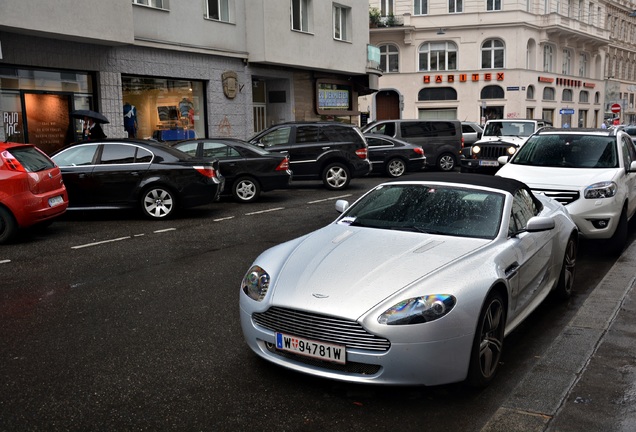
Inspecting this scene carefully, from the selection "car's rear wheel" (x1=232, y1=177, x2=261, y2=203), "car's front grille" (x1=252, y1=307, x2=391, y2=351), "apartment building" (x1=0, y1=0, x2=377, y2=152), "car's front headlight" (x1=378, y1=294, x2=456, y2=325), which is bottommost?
"car's rear wheel" (x1=232, y1=177, x2=261, y2=203)

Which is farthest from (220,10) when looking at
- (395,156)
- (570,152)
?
(570,152)

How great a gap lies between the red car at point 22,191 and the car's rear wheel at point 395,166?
12.9 meters

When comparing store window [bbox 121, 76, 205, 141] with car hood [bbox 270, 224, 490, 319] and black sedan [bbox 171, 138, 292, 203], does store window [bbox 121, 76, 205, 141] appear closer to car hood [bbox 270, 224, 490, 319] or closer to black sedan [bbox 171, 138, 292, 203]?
black sedan [bbox 171, 138, 292, 203]

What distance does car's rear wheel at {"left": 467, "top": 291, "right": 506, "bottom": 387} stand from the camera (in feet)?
14.2

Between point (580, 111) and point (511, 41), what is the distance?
14601 millimetres

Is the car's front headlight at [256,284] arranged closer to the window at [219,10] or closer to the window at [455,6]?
the window at [219,10]

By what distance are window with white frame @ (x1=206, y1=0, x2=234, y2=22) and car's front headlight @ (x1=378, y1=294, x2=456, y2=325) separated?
Result: 770 inches

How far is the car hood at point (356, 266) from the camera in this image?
4.29 m

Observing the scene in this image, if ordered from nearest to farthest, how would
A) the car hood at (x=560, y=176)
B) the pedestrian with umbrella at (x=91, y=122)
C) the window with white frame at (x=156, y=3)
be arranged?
the car hood at (x=560, y=176)
the pedestrian with umbrella at (x=91, y=122)
the window with white frame at (x=156, y=3)

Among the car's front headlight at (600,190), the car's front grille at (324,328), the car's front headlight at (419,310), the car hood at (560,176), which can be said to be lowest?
the car's front grille at (324,328)

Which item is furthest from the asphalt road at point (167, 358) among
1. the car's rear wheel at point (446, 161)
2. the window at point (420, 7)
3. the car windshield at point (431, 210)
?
the window at point (420, 7)

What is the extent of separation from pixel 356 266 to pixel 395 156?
1700cm

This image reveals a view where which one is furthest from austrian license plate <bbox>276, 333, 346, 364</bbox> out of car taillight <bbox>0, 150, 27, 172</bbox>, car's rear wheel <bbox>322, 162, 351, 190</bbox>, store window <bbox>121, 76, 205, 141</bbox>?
store window <bbox>121, 76, 205, 141</bbox>

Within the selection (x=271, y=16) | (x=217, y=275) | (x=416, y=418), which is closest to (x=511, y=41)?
(x=271, y=16)
